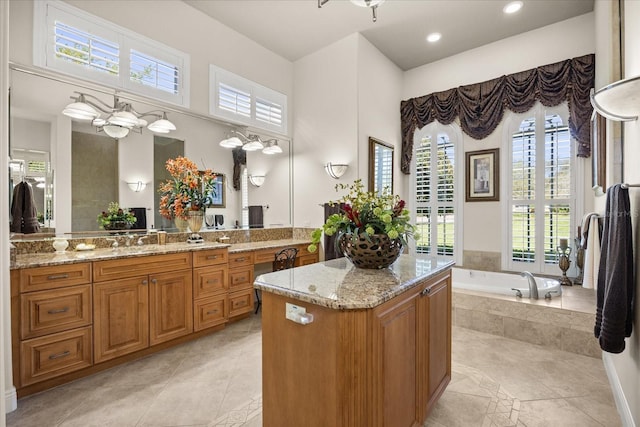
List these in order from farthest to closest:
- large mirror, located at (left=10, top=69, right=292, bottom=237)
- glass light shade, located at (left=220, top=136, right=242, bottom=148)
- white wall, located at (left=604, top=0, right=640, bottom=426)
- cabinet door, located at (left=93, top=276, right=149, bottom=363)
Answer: glass light shade, located at (left=220, top=136, right=242, bottom=148) → large mirror, located at (left=10, top=69, right=292, bottom=237) → cabinet door, located at (left=93, top=276, right=149, bottom=363) → white wall, located at (left=604, top=0, right=640, bottom=426)

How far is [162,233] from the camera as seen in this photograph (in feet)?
11.2

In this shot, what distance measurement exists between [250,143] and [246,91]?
737 mm

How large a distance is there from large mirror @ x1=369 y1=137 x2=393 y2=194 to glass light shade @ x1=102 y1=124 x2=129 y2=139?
3.10 m

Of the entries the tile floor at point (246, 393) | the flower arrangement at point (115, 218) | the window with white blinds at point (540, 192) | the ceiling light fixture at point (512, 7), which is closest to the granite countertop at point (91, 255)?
the flower arrangement at point (115, 218)

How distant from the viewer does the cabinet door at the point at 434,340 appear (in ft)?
5.81

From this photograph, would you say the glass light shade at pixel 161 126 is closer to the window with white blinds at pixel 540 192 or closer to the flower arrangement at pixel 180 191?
the flower arrangement at pixel 180 191

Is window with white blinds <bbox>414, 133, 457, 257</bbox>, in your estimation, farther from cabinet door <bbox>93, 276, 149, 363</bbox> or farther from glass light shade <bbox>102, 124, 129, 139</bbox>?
glass light shade <bbox>102, 124, 129, 139</bbox>

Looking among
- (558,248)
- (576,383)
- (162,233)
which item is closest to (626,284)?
(576,383)

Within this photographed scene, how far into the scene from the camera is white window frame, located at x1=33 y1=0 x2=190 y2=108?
2730 millimetres

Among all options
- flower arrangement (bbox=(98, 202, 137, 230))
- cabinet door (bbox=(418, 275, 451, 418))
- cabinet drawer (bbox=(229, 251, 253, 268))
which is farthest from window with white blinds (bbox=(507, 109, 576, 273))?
flower arrangement (bbox=(98, 202, 137, 230))

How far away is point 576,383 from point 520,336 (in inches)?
30.3

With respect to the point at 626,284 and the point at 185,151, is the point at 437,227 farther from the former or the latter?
the point at 185,151

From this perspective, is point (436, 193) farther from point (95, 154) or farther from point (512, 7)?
point (95, 154)

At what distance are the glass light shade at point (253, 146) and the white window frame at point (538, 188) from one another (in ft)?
11.7
